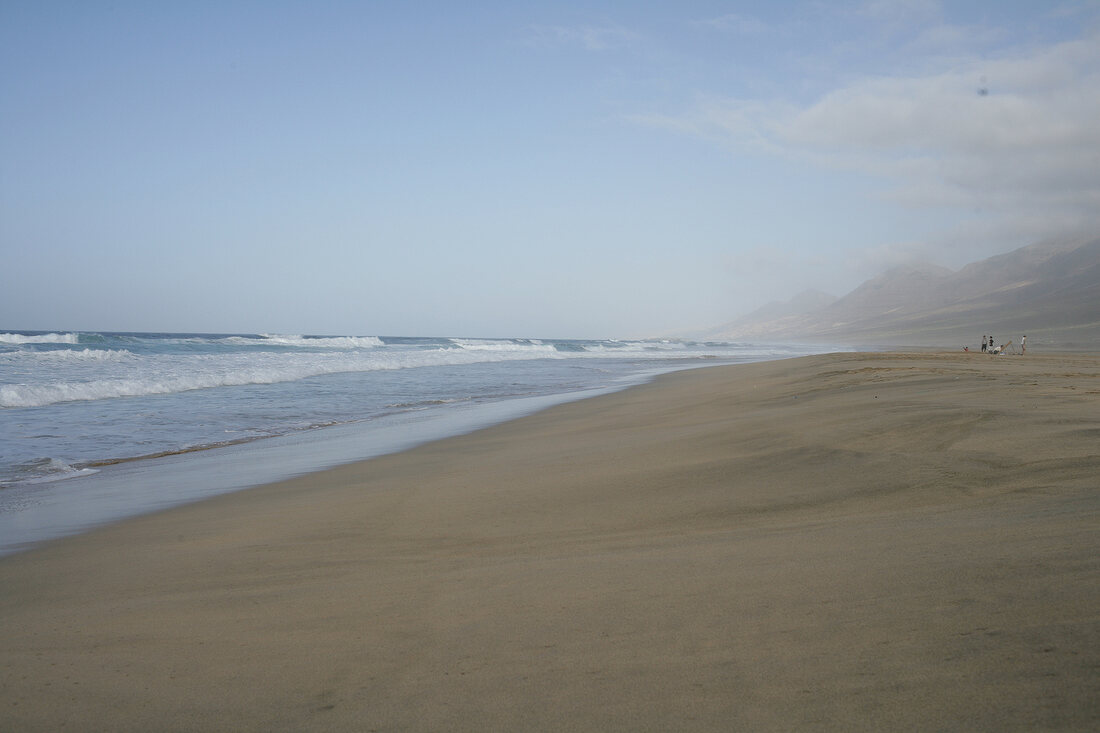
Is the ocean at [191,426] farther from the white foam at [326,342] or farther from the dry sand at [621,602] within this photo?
the white foam at [326,342]

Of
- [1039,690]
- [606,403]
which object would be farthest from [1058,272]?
[1039,690]

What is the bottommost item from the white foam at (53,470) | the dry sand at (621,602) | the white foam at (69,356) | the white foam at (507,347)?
the white foam at (53,470)

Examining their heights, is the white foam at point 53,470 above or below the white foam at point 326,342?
below

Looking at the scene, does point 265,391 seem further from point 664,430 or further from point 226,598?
point 226,598

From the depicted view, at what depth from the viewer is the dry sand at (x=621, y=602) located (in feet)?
6.15

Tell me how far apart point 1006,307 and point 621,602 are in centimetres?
13809

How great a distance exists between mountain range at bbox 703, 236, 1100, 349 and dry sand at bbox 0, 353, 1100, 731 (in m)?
46.0

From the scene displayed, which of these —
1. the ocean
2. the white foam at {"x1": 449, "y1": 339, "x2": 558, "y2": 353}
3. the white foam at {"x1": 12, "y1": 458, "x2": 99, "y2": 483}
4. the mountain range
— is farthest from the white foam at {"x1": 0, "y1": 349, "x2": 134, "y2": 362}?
the mountain range

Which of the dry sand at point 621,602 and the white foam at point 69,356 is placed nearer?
the dry sand at point 621,602

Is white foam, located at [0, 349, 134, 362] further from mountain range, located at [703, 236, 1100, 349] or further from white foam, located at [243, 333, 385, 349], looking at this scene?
mountain range, located at [703, 236, 1100, 349]

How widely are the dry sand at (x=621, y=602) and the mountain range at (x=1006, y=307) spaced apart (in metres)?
46.0

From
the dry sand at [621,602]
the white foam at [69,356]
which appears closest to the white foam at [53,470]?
the dry sand at [621,602]

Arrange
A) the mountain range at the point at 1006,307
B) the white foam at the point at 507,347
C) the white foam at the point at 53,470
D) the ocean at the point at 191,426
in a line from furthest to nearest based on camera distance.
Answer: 1. the mountain range at the point at 1006,307
2. the white foam at the point at 507,347
3. the white foam at the point at 53,470
4. the ocean at the point at 191,426

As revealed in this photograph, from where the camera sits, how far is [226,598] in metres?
3.25
